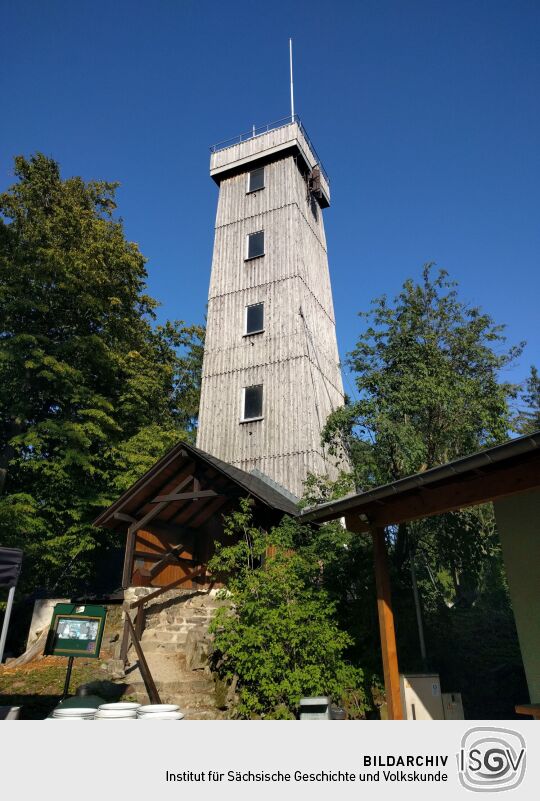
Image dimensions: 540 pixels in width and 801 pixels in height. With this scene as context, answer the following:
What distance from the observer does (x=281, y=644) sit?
24.0ft

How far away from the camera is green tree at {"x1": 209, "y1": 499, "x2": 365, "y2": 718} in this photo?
705 cm

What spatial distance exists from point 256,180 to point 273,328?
25.0 ft

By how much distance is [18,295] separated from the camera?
16.5 m

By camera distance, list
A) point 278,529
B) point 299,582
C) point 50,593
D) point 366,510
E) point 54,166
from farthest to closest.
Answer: point 54,166 < point 50,593 < point 278,529 < point 299,582 < point 366,510

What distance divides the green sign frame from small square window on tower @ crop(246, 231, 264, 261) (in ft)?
50.6

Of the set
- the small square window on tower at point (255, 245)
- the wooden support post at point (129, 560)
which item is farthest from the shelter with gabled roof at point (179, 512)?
the small square window on tower at point (255, 245)

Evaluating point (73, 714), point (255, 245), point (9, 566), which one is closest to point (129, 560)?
point (9, 566)

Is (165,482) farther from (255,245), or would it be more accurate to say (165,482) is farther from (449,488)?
(255,245)

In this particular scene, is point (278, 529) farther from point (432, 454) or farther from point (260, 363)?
point (260, 363)

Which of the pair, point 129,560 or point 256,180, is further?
point 256,180
